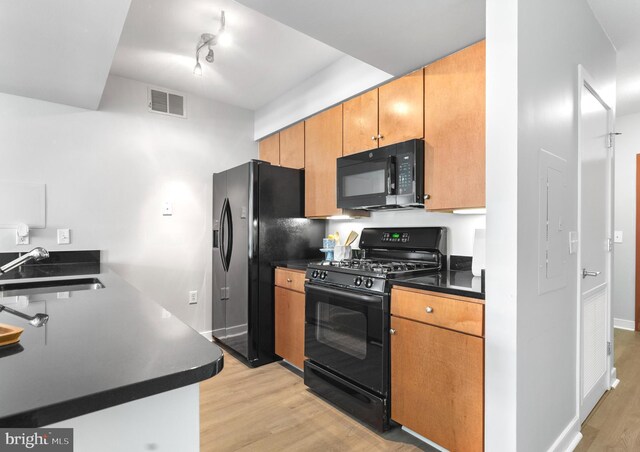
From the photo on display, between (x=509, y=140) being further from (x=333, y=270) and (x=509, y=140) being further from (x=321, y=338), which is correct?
(x=321, y=338)

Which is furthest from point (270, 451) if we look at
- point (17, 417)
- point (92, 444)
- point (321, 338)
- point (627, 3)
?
point (627, 3)

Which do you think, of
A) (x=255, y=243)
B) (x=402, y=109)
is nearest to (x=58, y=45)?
(x=255, y=243)

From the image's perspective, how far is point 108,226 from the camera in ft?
9.86

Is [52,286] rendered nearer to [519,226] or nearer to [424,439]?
[424,439]

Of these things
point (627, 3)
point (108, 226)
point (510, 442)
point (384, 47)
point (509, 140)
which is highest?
point (627, 3)

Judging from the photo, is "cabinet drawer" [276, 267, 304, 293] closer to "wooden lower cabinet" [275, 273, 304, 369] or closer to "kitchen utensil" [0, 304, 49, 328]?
"wooden lower cabinet" [275, 273, 304, 369]

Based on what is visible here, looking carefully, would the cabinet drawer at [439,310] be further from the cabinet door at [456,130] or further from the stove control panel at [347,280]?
the cabinet door at [456,130]

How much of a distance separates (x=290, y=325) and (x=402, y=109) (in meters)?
1.85

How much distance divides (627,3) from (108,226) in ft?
13.0

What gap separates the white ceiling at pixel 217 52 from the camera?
2166 mm

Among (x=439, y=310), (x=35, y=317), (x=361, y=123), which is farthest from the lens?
(x=361, y=123)

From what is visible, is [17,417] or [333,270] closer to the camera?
[17,417]

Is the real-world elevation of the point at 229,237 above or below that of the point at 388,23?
below

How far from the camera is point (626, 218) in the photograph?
3.85 metres
